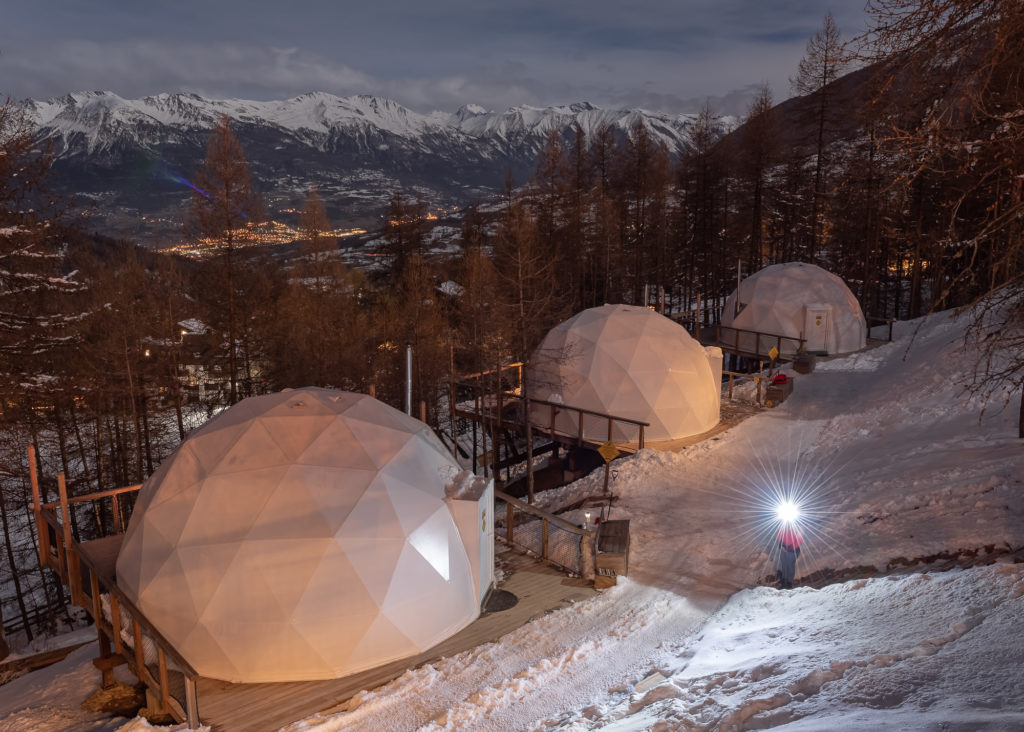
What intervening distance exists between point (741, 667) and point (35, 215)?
15.4 metres

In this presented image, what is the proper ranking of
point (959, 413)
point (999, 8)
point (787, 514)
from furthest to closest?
point (959, 413)
point (787, 514)
point (999, 8)

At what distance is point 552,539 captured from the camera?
37.2 feet

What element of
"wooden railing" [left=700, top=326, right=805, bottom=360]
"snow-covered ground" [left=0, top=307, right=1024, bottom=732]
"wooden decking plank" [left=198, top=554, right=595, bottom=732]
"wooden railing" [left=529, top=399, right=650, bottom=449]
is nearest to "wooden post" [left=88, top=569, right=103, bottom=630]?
"snow-covered ground" [left=0, top=307, right=1024, bottom=732]

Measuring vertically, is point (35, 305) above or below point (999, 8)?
below

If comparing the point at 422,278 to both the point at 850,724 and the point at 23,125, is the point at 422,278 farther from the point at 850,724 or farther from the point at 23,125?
the point at 850,724

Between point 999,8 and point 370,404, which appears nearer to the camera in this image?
point 999,8

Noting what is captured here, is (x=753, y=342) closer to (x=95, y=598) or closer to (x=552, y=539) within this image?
(x=552, y=539)

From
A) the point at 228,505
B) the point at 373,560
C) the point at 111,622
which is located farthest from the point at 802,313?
the point at 111,622

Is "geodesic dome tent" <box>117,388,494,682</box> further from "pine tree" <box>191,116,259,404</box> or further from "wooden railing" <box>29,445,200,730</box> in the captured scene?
"pine tree" <box>191,116,259,404</box>

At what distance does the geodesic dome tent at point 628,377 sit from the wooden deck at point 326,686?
8287 mm

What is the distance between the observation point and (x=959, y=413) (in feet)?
48.8

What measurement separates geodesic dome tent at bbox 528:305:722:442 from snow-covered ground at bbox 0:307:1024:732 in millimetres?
2660

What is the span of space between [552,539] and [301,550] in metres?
4.92

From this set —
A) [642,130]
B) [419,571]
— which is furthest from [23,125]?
[642,130]
